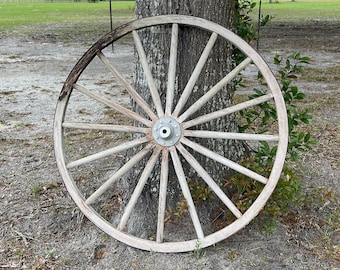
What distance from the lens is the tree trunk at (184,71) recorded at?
283 cm

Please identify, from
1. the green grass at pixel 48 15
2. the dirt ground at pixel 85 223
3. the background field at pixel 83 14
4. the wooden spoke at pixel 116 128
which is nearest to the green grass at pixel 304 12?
the background field at pixel 83 14

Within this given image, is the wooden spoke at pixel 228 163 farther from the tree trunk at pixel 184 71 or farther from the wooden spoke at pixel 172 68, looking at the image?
the tree trunk at pixel 184 71

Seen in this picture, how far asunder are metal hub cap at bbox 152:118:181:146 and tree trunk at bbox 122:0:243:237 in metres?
0.34

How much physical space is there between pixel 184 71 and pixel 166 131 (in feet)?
1.66

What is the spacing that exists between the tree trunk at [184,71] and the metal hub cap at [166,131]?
34 cm

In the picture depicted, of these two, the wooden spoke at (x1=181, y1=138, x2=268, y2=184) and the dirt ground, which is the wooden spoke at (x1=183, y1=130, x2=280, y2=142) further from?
the dirt ground

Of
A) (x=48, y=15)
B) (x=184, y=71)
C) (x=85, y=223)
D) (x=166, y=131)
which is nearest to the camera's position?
(x=166, y=131)

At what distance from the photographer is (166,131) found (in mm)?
2580

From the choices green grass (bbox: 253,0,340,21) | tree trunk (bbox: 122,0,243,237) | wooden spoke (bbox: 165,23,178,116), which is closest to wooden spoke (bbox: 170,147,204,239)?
wooden spoke (bbox: 165,23,178,116)

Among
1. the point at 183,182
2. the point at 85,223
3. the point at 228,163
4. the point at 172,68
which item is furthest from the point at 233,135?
the point at 85,223

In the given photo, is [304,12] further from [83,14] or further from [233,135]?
[233,135]

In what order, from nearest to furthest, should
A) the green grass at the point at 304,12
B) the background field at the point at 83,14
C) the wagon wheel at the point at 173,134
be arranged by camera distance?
the wagon wheel at the point at 173,134
the background field at the point at 83,14
the green grass at the point at 304,12

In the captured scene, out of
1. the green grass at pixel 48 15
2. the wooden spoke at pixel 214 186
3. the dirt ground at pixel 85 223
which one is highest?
the wooden spoke at pixel 214 186

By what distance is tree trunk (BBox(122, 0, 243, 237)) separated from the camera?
9.29 ft
